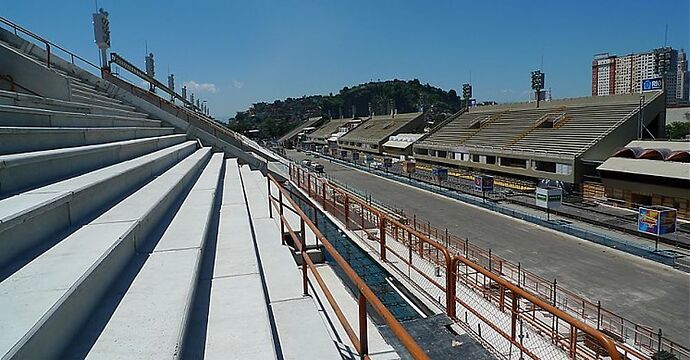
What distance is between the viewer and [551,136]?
29016 millimetres

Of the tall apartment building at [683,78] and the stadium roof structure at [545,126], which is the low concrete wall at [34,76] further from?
the tall apartment building at [683,78]

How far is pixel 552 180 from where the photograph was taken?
85.4 feet

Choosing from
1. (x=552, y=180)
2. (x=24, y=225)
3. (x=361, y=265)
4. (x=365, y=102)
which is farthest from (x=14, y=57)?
(x=365, y=102)

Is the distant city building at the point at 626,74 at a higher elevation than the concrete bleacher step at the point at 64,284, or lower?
higher

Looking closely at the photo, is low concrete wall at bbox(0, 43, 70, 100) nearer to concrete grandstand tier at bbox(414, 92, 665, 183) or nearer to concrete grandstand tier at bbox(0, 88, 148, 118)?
concrete grandstand tier at bbox(0, 88, 148, 118)

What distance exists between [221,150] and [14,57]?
7.96m

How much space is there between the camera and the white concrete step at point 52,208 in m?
2.30

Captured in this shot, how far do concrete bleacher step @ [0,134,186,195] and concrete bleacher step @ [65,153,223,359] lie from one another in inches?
40.6

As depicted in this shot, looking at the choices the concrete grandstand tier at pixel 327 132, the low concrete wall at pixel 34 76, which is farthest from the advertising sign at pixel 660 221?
the concrete grandstand tier at pixel 327 132

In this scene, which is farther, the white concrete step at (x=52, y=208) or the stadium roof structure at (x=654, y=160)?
the stadium roof structure at (x=654, y=160)

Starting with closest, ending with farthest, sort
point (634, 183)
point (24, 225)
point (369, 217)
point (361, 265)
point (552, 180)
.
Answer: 1. point (24, 225)
2. point (361, 265)
3. point (369, 217)
4. point (634, 183)
5. point (552, 180)

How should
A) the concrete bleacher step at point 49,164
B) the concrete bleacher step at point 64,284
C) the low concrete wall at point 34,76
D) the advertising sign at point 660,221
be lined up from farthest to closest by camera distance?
the advertising sign at point 660,221 < the low concrete wall at point 34,76 < the concrete bleacher step at point 49,164 < the concrete bleacher step at point 64,284

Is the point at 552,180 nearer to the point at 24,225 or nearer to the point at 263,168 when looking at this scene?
the point at 263,168

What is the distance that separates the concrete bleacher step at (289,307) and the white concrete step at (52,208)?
5.23 ft
